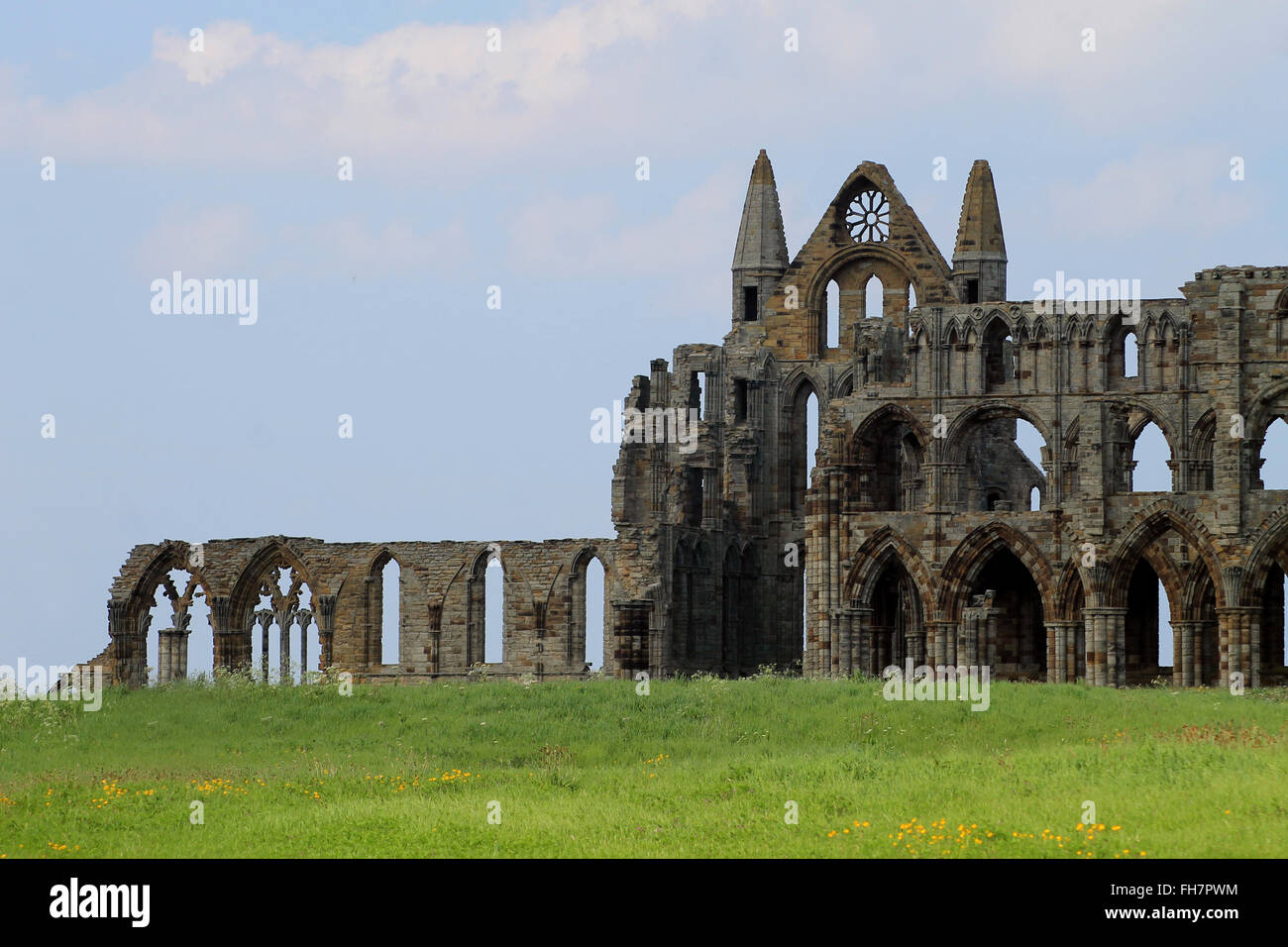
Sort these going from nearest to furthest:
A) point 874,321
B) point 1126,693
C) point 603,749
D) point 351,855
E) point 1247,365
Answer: point 351,855 < point 603,749 < point 1126,693 < point 1247,365 < point 874,321

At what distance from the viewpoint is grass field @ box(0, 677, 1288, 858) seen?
34219 mm

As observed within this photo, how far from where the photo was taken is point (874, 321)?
7600 centimetres

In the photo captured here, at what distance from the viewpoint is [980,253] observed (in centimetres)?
8088

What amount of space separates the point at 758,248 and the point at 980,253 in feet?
24.7

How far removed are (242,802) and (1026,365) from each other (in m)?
38.3

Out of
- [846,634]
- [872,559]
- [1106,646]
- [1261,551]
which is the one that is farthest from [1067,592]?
[846,634]

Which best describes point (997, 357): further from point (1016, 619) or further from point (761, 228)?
point (761, 228)

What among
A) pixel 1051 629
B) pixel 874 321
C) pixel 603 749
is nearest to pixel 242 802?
pixel 603 749

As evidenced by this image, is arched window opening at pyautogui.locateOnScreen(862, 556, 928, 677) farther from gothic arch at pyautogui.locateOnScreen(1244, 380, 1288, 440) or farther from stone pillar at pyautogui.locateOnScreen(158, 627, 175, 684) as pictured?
stone pillar at pyautogui.locateOnScreen(158, 627, 175, 684)

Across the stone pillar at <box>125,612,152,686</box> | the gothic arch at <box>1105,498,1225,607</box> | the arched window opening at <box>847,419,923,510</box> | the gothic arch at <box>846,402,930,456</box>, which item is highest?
the gothic arch at <box>846,402,930,456</box>

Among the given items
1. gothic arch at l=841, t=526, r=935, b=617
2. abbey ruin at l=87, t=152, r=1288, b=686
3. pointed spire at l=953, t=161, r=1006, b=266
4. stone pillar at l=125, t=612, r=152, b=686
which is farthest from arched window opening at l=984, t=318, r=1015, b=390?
stone pillar at l=125, t=612, r=152, b=686

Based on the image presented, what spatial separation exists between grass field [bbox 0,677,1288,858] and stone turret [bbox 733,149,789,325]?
27122 mm

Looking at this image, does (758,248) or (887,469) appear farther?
(758,248)
